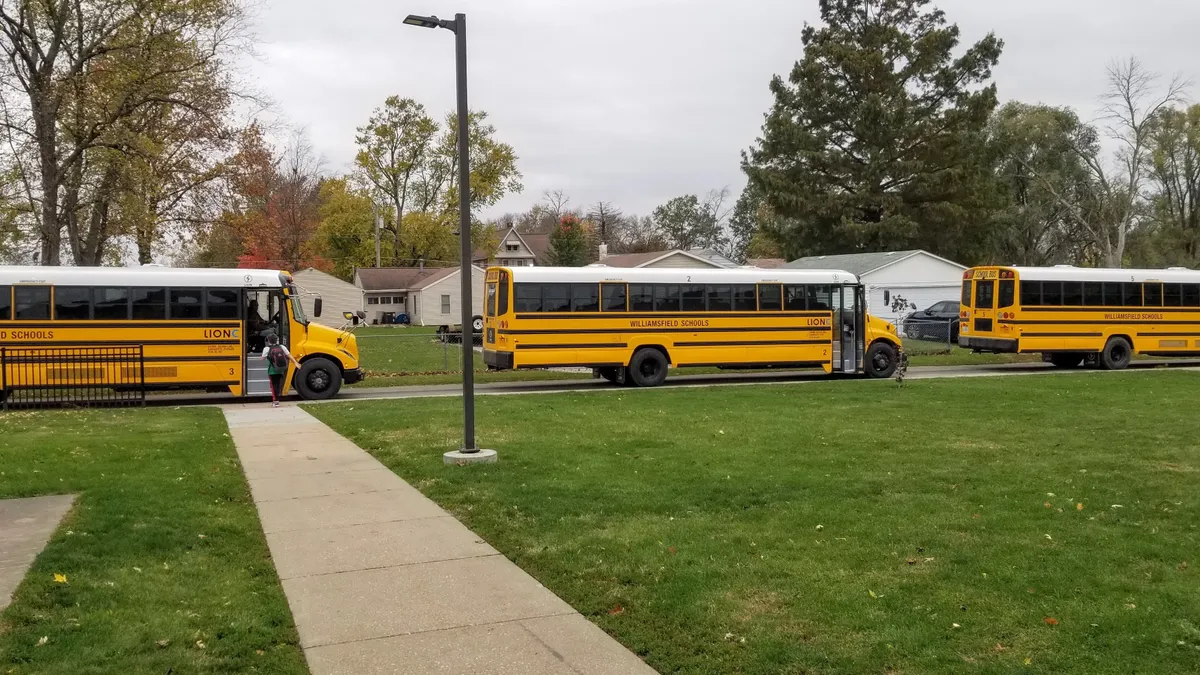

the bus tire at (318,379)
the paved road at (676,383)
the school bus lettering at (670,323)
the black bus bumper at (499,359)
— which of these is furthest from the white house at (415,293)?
the bus tire at (318,379)

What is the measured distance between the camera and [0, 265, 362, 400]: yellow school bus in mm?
17828

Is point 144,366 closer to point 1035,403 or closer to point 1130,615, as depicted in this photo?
point 1035,403

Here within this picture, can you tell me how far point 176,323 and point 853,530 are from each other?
15131 millimetres

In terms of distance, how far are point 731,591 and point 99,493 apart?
589cm

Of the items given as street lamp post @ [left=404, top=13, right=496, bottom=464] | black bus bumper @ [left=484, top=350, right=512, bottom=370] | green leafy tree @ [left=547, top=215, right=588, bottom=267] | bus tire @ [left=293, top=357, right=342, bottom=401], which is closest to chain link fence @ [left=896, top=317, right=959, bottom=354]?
black bus bumper @ [left=484, top=350, right=512, bottom=370]

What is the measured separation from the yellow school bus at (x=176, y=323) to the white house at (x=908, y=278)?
25.9 m

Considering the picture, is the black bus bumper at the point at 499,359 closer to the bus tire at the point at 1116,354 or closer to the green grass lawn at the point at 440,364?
the green grass lawn at the point at 440,364

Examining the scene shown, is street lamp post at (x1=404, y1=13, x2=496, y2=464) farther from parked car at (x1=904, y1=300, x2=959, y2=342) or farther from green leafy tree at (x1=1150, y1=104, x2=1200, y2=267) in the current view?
green leafy tree at (x1=1150, y1=104, x2=1200, y2=267)

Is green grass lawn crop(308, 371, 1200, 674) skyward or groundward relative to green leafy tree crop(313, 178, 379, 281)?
groundward

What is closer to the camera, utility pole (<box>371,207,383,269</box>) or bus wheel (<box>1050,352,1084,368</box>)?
bus wheel (<box>1050,352,1084,368</box>)

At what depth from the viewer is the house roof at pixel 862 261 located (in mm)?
39812

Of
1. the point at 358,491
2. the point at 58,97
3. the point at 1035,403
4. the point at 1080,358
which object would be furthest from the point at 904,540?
the point at 58,97

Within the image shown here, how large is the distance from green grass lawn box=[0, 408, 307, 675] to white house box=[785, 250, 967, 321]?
108 ft

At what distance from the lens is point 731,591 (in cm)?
567
